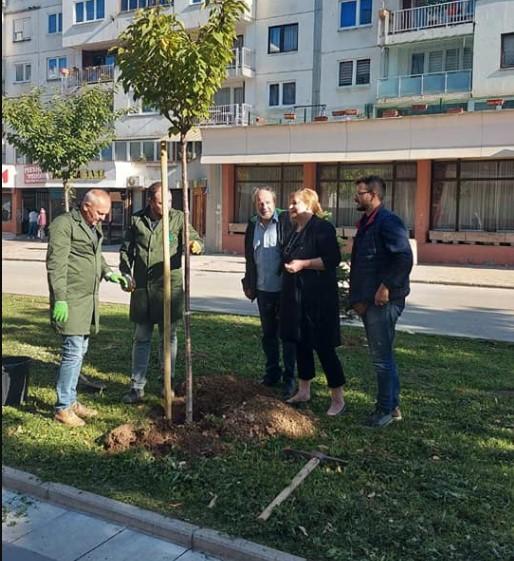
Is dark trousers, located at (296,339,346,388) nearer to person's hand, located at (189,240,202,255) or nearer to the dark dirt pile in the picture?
the dark dirt pile

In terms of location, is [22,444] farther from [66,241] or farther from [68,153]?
[68,153]

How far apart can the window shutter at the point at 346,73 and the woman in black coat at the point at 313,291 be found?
995 inches

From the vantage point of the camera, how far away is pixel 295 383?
5.87 meters

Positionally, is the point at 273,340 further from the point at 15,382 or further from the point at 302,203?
the point at 15,382

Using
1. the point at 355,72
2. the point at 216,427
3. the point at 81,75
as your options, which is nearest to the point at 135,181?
the point at 81,75

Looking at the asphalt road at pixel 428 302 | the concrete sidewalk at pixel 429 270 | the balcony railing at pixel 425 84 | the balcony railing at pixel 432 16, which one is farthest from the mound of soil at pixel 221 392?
the balcony railing at pixel 432 16

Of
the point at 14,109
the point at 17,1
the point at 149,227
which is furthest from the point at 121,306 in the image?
the point at 17,1

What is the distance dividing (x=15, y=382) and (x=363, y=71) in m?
26.3

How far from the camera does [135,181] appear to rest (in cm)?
3381

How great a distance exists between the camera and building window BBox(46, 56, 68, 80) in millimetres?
38031

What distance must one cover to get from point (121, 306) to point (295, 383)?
6339 mm

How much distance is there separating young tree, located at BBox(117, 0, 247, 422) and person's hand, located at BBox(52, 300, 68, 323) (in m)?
0.94

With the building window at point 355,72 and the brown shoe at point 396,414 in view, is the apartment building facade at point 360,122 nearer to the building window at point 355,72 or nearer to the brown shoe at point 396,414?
the building window at point 355,72

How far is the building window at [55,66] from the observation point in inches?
1497
